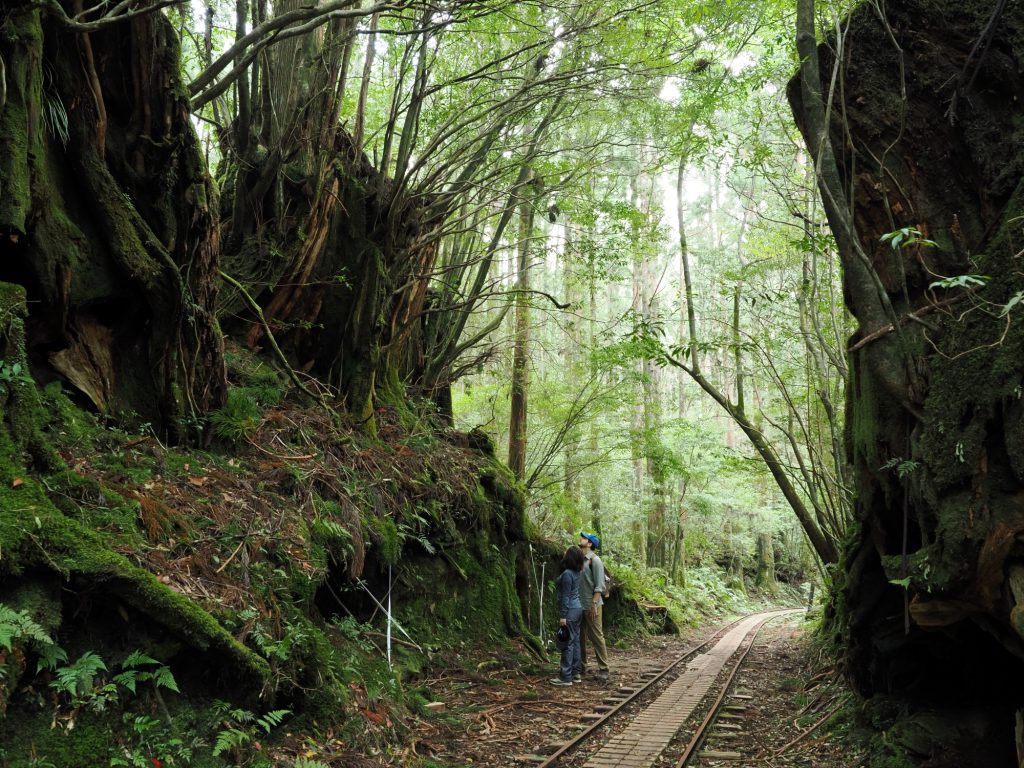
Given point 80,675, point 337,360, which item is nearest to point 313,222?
point 337,360

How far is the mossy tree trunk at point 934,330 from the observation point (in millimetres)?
5086

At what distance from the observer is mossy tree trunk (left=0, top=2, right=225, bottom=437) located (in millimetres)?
5125

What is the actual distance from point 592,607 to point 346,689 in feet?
19.4

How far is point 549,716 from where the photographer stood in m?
8.52

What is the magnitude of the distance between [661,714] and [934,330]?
6.14 metres

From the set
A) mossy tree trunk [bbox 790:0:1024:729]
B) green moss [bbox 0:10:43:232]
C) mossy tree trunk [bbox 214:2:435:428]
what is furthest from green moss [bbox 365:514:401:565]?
mossy tree trunk [bbox 790:0:1024:729]

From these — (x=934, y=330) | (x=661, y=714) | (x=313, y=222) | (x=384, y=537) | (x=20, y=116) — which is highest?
(x=313, y=222)

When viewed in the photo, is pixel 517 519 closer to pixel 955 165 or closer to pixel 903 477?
pixel 903 477

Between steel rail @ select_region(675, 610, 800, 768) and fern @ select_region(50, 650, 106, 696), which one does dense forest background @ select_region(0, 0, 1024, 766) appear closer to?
fern @ select_region(50, 650, 106, 696)

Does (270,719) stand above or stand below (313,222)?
below

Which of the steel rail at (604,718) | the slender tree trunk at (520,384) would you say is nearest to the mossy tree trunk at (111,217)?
the steel rail at (604,718)

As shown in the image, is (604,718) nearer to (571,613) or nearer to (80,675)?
(571,613)

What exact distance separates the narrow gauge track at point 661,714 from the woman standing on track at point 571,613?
0.78 metres

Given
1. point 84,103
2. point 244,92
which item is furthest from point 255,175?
point 84,103
